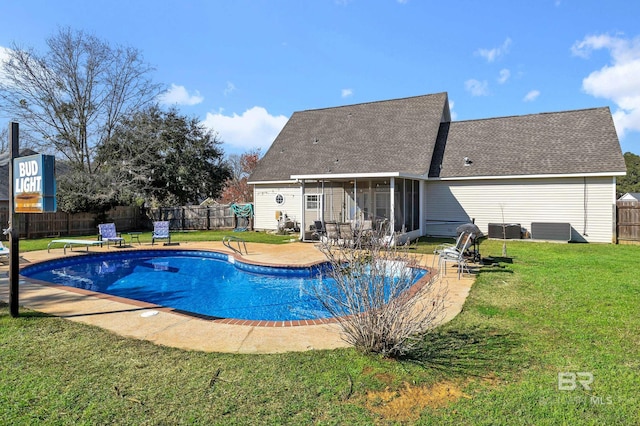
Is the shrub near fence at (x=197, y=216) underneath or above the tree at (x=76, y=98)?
underneath

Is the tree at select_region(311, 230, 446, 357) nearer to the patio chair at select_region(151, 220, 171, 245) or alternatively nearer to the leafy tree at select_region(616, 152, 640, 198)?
the patio chair at select_region(151, 220, 171, 245)

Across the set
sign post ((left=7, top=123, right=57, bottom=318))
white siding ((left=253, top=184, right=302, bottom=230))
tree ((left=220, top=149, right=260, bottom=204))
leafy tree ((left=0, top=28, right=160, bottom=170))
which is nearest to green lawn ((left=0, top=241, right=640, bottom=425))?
sign post ((left=7, top=123, right=57, bottom=318))

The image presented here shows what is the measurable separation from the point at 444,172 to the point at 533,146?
4.03 m

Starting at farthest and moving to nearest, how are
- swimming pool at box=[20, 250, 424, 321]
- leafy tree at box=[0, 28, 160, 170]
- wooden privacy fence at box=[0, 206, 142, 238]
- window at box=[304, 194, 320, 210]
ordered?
→ leafy tree at box=[0, 28, 160, 170]
wooden privacy fence at box=[0, 206, 142, 238]
window at box=[304, 194, 320, 210]
swimming pool at box=[20, 250, 424, 321]

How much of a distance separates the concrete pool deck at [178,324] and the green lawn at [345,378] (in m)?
0.26

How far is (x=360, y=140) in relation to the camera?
19.0m

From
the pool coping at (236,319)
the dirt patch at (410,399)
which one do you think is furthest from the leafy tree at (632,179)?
the dirt patch at (410,399)

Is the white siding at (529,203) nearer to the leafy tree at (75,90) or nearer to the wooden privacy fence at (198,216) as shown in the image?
the wooden privacy fence at (198,216)

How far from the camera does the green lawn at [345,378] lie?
2.78 meters

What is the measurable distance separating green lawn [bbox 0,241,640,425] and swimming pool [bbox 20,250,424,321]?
1.94 metres

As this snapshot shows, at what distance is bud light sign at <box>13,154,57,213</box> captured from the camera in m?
5.17

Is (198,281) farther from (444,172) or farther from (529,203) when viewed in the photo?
(529,203)

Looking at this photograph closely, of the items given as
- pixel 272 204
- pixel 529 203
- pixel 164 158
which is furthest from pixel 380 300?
pixel 164 158

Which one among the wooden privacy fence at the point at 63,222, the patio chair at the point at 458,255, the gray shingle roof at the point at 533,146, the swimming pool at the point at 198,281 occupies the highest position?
the gray shingle roof at the point at 533,146
